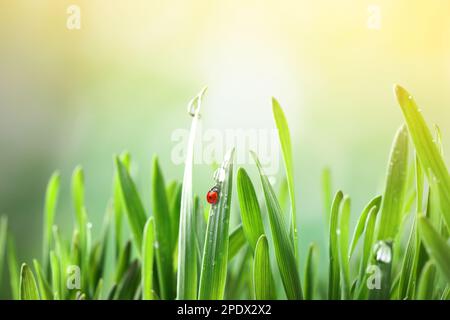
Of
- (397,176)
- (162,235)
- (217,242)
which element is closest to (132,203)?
(162,235)

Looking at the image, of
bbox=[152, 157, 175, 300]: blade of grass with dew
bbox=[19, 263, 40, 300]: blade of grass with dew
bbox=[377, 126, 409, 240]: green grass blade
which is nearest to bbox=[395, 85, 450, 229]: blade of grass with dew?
bbox=[377, 126, 409, 240]: green grass blade

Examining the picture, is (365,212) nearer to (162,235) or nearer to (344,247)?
(344,247)

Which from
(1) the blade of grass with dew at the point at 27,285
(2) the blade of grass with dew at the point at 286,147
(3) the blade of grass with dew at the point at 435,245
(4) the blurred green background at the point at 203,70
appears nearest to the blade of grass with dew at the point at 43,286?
(1) the blade of grass with dew at the point at 27,285

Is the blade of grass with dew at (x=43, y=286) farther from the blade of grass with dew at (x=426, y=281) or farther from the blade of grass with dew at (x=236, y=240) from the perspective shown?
the blade of grass with dew at (x=426, y=281)

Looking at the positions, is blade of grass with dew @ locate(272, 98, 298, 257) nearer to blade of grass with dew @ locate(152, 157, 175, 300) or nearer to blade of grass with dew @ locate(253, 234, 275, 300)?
blade of grass with dew @ locate(253, 234, 275, 300)
